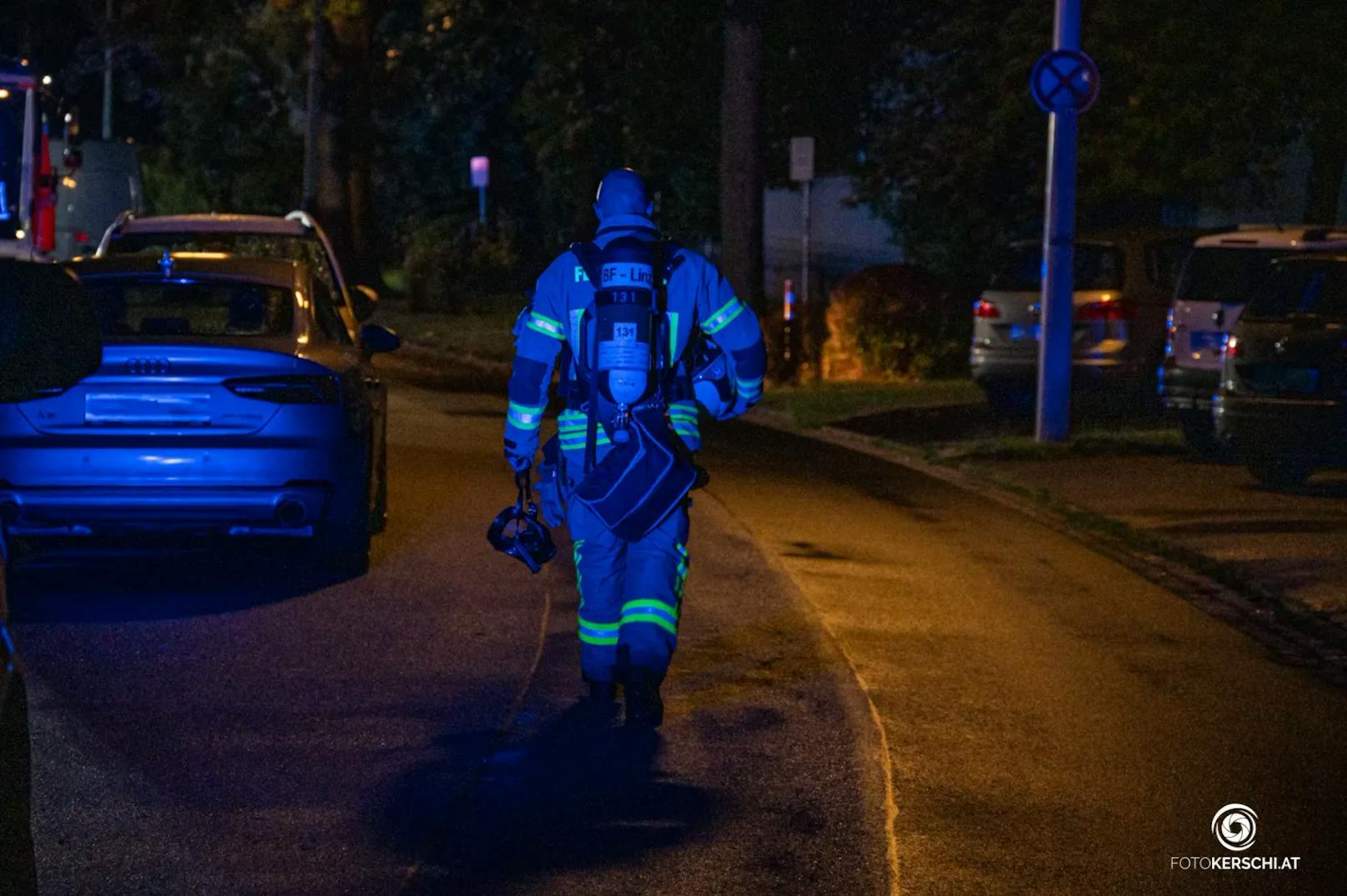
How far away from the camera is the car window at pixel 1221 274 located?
632 inches

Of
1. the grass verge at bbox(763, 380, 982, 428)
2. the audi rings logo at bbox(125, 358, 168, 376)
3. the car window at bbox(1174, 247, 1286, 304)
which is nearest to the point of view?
the audi rings logo at bbox(125, 358, 168, 376)

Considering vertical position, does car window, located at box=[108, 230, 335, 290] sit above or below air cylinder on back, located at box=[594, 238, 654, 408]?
above

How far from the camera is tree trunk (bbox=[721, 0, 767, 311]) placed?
2519 cm

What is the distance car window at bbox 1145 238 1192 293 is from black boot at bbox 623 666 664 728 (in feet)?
43.1

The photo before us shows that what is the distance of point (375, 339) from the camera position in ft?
35.3

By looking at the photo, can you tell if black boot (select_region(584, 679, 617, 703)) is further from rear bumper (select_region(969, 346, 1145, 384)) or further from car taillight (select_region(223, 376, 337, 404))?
rear bumper (select_region(969, 346, 1145, 384))

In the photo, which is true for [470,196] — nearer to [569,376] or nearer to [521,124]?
[521,124]

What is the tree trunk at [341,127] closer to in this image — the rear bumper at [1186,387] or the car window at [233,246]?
the car window at [233,246]

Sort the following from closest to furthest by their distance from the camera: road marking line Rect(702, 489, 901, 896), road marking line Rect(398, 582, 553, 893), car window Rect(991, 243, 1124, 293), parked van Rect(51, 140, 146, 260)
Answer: road marking line Rect(398, 582, 553, 893) → road marking line Rect(702, 489, 901, 896) → car window Rect(991, 243, 1124, 293) → parked van Rect(51, 140, 146, 260)

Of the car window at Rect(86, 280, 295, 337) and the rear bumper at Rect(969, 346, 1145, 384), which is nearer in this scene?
the car window at Rect(86, 280, 295, 337)

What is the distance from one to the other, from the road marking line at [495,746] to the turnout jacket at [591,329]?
97 centimetres

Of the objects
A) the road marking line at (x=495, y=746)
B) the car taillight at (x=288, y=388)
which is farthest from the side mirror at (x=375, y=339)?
the road marking line at (x=495, y=746)

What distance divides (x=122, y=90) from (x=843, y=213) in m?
39.0

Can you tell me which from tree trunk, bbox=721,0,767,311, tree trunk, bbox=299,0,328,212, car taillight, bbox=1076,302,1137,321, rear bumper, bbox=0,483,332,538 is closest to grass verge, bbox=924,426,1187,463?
car taillight, bbox=1076,302,1137,321
